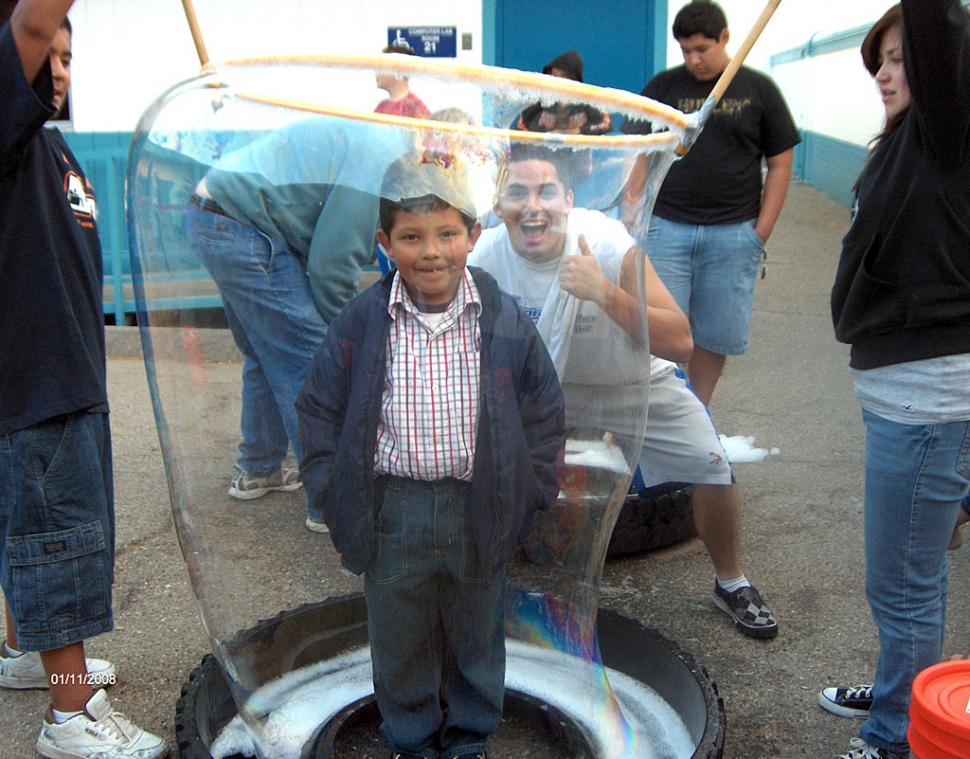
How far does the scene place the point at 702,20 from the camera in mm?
3988

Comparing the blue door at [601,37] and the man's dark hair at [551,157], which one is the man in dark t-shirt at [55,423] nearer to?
the man's dark hair at [551,157]

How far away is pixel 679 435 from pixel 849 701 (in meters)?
0.84

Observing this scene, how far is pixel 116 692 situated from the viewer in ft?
9.08

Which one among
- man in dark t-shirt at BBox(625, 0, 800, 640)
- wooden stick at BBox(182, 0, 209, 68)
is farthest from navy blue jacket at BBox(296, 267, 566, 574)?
man in dark t-shirt at BBox(625, 0, 800, 640)

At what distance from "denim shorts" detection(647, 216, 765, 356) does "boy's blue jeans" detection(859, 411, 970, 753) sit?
1913 millimetres

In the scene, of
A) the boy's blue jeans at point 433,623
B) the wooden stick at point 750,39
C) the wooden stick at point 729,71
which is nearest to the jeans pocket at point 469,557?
the boy's blue jeans at point 433,623

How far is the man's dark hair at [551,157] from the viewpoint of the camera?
174cm

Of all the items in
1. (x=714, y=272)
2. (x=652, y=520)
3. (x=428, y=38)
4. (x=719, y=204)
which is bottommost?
(x=652, y=520)

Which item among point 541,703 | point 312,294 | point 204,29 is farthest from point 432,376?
point 204,29

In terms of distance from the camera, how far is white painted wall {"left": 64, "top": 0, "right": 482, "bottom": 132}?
7668mm

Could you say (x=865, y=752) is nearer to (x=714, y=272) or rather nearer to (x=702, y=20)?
(x=714, y=272)

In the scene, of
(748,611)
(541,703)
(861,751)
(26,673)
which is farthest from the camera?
(748,611)

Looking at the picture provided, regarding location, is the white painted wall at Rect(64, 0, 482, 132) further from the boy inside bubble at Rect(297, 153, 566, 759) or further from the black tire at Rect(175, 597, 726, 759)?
the boy inside bubble at Rect(297, 153, 566, 759)

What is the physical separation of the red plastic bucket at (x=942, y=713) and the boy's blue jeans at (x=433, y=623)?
83 centimetres
